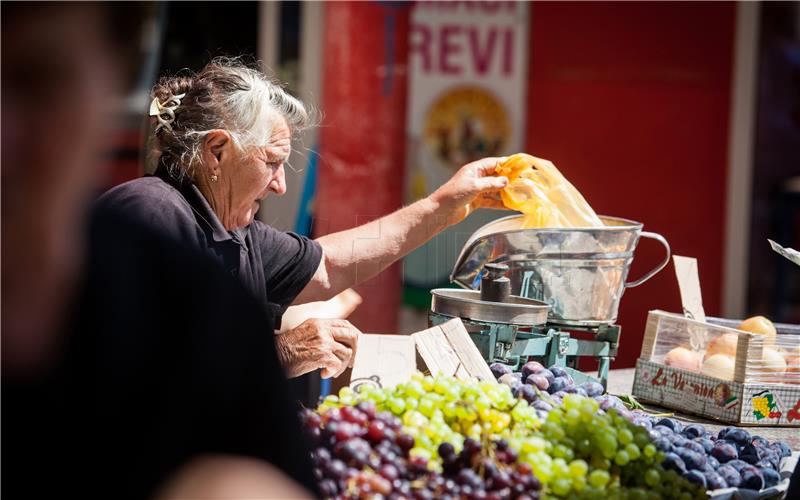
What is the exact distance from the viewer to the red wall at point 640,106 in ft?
17.8

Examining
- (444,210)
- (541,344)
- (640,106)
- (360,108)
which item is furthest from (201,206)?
(640,106)

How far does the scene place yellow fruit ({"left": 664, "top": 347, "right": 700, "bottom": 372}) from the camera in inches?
95.7

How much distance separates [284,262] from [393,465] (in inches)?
51.4

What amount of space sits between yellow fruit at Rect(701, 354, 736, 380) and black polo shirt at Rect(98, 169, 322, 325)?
3.58 ft

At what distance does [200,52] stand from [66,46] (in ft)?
15.3

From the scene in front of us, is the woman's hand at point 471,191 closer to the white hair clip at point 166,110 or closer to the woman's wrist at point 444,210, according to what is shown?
the woman's wrist at point 444,210

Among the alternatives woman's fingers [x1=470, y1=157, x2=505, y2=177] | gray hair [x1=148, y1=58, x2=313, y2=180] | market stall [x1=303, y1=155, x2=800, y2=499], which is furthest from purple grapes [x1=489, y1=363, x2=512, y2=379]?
gray hair [x1=148, y1=58, x2=313, y2=180]

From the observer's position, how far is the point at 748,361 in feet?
7.55

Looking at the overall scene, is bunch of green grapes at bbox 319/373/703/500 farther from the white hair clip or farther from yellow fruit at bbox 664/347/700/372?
the white hair clip

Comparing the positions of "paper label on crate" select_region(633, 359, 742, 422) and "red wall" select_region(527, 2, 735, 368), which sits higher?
"red wall" select_region(527, 2, 735, 368)

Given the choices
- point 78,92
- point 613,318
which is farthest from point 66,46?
point 613,318

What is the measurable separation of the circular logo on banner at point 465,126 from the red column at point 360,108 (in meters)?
0.30

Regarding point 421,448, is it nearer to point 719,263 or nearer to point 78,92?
point 78,92

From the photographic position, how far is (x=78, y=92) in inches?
30.7
